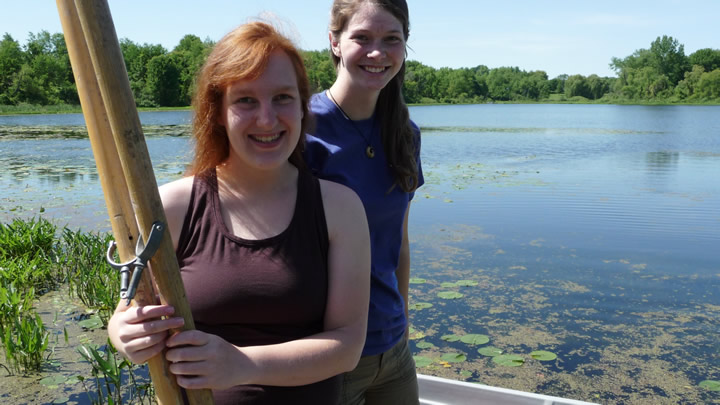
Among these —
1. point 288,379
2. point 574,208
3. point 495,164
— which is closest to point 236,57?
point 288,379

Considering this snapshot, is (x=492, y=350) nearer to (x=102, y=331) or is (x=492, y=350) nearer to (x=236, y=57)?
(x=102, y=331)

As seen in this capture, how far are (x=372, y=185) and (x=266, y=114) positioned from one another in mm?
546

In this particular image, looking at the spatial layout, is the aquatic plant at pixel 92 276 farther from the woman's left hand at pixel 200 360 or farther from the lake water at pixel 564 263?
the woman's left hand at pixel 200 360

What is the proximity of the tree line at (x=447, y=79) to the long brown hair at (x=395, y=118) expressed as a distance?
2411 centimetres

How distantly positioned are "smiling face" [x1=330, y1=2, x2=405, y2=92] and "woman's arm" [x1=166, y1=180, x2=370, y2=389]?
1.69ft

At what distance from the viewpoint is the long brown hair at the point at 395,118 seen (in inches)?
67.1

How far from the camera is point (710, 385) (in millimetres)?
4031

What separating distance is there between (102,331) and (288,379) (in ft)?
13.2

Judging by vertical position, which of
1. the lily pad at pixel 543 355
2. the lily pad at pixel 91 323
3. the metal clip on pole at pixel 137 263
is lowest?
the lily pad at pixel 543 355

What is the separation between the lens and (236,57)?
47.1 inches

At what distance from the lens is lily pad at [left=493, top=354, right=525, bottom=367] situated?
14.2ft

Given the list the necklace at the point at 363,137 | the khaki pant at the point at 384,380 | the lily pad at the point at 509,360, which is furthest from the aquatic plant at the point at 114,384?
the lily pad at the point at 509,360

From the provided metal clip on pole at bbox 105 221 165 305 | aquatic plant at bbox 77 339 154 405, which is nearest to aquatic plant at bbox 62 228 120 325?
aquatic plant at bbox 77 339 154 405

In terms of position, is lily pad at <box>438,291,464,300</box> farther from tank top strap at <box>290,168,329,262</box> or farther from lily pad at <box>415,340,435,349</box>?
tank top strap at <box>290,168,329,262</box>
